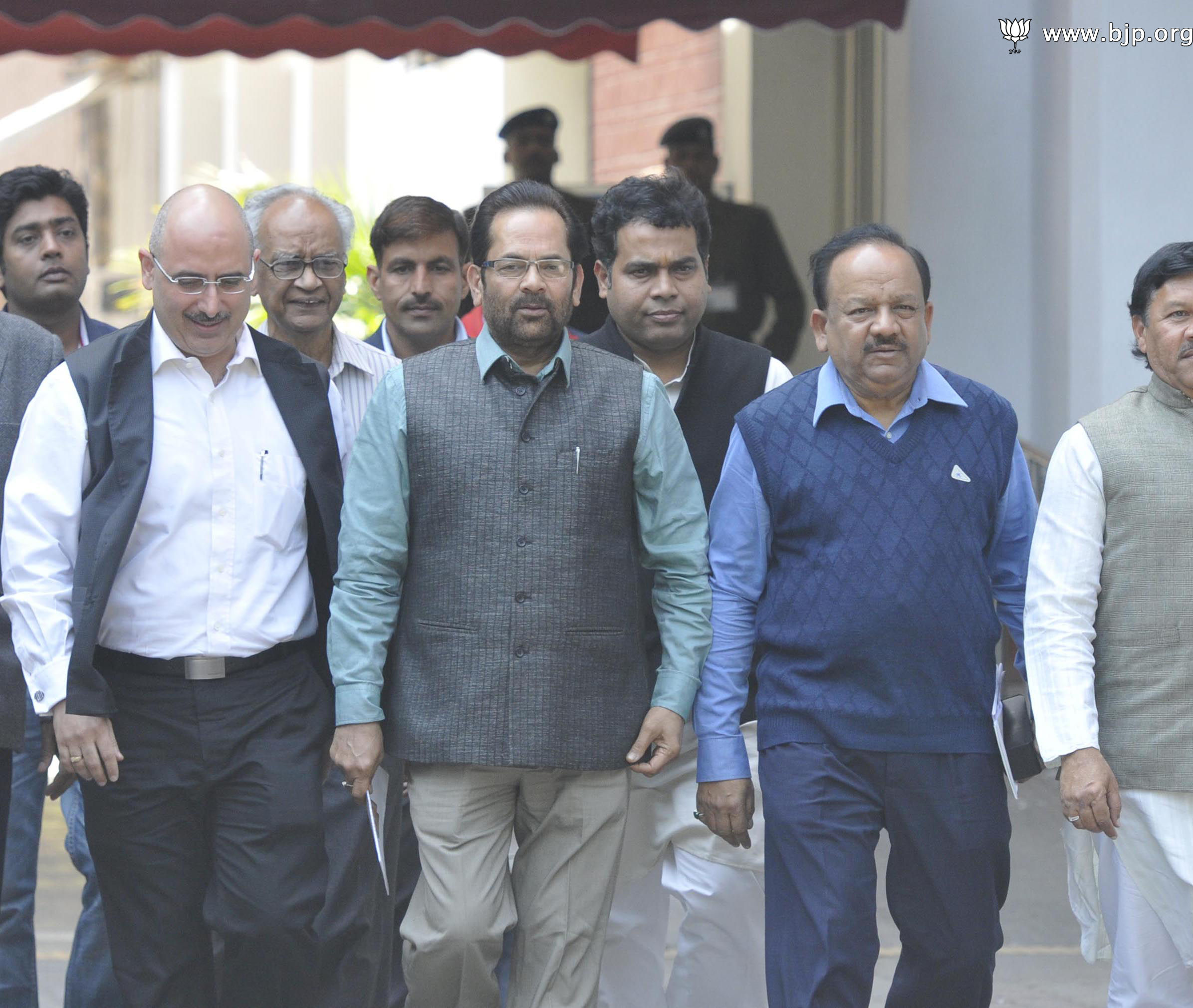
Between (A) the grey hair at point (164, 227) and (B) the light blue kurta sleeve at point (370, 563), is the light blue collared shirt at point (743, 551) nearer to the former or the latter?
(B) the light blue kurta sleeve at point (370, 563)

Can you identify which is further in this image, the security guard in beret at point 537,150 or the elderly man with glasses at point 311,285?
the security guard in beret at point 537,150

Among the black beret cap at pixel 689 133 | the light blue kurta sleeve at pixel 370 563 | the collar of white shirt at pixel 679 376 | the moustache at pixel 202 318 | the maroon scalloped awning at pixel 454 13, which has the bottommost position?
the light blue kurta sleeve at pixel 370 563

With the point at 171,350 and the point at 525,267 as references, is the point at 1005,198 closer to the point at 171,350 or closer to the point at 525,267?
the point at 525,267

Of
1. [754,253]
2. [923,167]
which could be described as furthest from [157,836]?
[923,167]

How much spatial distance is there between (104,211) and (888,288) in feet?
20.9

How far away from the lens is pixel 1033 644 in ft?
11.2

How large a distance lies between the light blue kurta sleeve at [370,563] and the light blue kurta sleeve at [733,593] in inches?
26.9

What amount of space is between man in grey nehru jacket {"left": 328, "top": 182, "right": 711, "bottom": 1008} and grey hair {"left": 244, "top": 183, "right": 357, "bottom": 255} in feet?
3.40

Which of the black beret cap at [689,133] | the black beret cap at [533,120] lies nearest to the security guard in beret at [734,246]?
the black beret cap at [689,133]

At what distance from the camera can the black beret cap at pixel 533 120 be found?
23.6ft

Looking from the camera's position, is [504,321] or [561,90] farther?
[561,90]

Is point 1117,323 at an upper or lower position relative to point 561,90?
lower

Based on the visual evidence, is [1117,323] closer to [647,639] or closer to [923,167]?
[923,167]

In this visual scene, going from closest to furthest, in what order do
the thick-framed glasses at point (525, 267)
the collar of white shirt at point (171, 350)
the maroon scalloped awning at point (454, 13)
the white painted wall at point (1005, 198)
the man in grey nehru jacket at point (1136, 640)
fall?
the man in grey nehru jacket at point (1136, 640) → the thick-framed glasses at point (525, 267) → the collar of white shirt at point (171, 350) → the maroon scalloped awning at point (454, 13) → the white painted wall at point (1005, 198)
